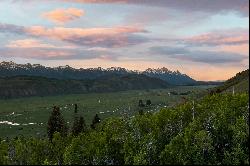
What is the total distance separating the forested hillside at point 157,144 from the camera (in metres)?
91.3

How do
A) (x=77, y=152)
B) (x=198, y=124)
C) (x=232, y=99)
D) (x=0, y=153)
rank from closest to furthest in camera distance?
(x=0, y=153), (x=77, y=152), (x=198, y=124), (x=232, y=99)

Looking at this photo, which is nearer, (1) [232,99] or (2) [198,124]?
(2) [198,124]

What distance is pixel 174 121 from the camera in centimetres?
10912

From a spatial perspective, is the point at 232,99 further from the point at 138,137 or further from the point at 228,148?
the point at 138,137

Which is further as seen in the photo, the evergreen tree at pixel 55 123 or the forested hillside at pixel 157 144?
the evergreen tree at pixel 55 123

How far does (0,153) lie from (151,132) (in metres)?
33.3

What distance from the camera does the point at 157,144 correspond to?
325 feet

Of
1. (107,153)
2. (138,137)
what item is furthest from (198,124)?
(107,153)

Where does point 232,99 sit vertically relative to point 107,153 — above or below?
above

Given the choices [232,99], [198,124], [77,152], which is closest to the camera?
[77,152]

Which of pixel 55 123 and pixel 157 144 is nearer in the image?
→ pixel 157 144

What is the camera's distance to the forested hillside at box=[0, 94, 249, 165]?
300ft

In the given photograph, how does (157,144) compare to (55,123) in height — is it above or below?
below

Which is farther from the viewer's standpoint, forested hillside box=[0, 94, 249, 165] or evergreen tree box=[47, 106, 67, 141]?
evergreen tree box=[47, 106, 67, 141]
